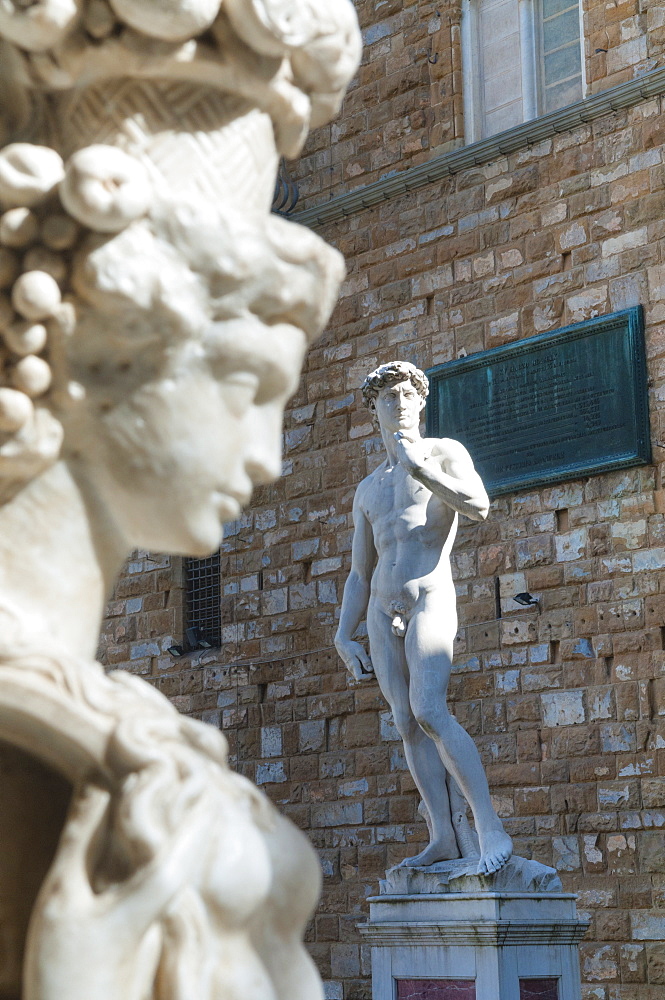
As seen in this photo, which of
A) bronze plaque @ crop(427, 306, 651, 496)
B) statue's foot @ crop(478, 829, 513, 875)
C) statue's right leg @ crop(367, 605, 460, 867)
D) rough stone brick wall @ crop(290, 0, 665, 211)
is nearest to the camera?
statue's foot @ crop(478, 829, 513, 875)

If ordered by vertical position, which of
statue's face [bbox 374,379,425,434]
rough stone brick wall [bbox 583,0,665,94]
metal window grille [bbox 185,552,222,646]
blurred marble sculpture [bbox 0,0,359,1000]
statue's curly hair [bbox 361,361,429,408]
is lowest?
blurred marble sculpture [bbox 0,0,359,1000]

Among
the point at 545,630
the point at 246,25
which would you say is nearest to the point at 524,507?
the point at 545,630

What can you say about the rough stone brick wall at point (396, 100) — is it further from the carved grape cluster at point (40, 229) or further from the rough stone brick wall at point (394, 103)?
the carved grape cluster at point (40, 229)

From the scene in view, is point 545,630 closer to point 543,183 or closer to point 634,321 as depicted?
point 634,321

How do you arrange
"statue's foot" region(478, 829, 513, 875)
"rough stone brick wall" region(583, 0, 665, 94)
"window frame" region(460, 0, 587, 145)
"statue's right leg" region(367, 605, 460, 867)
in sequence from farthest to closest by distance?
"window frame" region(460, 0, 587, 145) → "rough stone brick wall" region(583, 0, 665, 94) → "statue's right leg" region(367, 605, 460, 867) → "statue's foot" region(478, 829, 513, 875)

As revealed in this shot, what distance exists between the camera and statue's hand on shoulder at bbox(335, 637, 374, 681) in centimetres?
640

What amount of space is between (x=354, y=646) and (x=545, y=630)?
219 centimetres

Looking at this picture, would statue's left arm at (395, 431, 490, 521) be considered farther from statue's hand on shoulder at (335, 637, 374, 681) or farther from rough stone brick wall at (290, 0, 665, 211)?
rough stone brick wall at (290, 0, 665, 211)

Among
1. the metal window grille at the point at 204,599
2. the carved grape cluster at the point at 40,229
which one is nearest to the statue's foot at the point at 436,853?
the metal window grille at the point at 204,599

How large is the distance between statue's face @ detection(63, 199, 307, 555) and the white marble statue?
16.5 ft

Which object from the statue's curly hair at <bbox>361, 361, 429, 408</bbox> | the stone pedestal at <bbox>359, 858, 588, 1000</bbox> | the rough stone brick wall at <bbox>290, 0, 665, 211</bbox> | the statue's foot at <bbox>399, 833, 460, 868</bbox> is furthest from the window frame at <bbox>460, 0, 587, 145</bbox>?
the stone pedestal at <bbox>359, 858, 588, 1000</bbox>

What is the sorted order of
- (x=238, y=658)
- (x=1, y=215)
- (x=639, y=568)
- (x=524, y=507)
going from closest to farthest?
(x=1, y=215) → (x=639, y=568) → (x=524, y=507) → (x=238, y=658)

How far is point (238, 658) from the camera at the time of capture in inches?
403

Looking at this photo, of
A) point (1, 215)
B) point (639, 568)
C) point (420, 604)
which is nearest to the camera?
point (1, 215)
